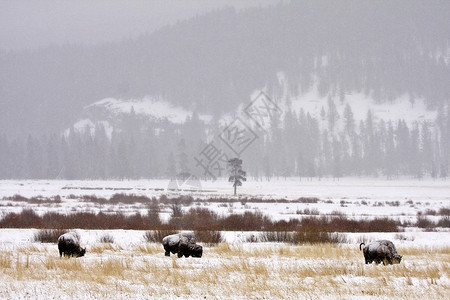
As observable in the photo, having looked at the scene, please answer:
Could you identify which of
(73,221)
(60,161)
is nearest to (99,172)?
(60,161)

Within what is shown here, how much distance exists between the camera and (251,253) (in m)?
13.7

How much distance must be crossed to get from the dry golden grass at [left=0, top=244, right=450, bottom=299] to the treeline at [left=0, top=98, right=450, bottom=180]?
331 feet

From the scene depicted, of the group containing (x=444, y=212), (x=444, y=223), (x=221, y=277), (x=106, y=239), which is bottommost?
(x=444, y=212)

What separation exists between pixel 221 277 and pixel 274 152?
154239 mm

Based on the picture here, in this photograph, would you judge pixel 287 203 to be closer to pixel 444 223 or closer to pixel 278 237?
pixel 444 223

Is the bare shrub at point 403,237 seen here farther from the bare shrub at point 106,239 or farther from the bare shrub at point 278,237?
the bare shrub at point 106,239

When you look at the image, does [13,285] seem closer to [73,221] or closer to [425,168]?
[73,221]

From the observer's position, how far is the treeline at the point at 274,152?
128000mm

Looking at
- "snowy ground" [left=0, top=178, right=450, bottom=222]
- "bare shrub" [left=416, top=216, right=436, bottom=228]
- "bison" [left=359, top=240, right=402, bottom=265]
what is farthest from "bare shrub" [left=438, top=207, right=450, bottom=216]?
"bison" [left=359, top=240, right=402, bottom=265]

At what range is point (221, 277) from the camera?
963 centimetres

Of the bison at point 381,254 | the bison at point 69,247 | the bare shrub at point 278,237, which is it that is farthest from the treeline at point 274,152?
the bison at point 381,254

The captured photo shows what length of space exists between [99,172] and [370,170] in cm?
9227

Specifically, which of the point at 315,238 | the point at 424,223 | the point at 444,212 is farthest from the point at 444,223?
the point at 315,238

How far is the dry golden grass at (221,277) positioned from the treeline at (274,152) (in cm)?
10082
